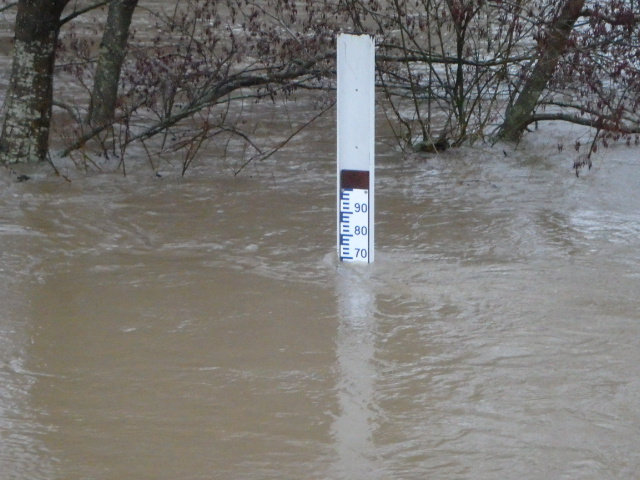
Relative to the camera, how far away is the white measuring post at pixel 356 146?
498 centimetres

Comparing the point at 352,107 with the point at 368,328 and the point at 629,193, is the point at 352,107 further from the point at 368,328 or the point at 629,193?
the point at 629,193

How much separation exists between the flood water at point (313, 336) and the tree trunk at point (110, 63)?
86.0 inches

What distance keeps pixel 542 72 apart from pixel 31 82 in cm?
443

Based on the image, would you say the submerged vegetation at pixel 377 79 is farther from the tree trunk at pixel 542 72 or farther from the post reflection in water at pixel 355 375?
the post reflection in water at pixel 355 375

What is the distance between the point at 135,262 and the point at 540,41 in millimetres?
3768

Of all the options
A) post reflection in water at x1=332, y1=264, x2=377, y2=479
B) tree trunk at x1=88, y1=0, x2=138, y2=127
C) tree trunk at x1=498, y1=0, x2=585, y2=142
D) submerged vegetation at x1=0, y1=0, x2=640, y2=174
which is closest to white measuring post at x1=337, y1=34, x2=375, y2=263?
post reflection in water at x1=332, y1=264, x2=377, y2=479

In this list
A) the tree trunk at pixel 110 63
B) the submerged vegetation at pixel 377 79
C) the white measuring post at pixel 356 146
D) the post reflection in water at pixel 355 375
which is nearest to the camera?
the post reflection in water at pixel 355 375

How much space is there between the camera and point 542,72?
802 cm

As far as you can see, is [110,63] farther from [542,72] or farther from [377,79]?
[542,72]

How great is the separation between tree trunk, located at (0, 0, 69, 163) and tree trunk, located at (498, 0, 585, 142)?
4.04 meters

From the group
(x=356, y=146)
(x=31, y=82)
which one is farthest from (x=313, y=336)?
(x=31, y=82)

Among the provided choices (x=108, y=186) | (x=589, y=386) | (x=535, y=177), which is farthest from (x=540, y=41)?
(x=589, y=386)

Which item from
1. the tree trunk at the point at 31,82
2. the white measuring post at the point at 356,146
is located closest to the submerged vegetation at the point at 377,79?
A: the tree trunk at the point at 31,82

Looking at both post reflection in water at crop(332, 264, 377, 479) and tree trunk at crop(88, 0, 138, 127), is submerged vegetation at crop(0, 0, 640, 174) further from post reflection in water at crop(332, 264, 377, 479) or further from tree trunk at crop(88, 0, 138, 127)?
post reflection in water at crop(332, 264, 377, 479)
